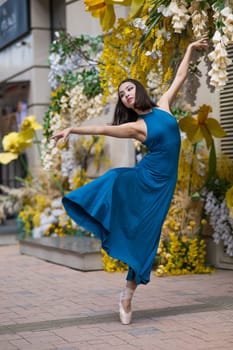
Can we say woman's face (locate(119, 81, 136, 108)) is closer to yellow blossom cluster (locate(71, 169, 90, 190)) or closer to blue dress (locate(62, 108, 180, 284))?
blue dress (locate(62, 108, 180, 284))

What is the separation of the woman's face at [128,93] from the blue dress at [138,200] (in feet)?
0.67

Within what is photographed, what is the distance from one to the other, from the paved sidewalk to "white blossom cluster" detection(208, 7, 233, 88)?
1785 millimetres

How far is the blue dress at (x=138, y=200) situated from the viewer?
19.0 ft

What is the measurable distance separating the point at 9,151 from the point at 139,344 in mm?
7264

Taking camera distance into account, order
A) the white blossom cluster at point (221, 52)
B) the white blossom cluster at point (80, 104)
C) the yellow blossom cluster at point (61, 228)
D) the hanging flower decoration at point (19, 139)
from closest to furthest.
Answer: the white blossom cluster at point (221, 52) → the white blossom cluster at point (80, 104) → the yellow blossom cluster at point (61, 228) → the hanging flower decoration at point (19, 139)

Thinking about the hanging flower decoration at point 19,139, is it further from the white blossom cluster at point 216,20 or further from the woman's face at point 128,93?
the white blossom cluster at point 216,20

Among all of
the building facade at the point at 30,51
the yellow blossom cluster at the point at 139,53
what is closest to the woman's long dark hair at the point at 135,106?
the yellow blossom cluster at the point at 139,53

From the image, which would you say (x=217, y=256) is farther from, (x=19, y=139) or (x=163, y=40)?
(x=19, y=139)

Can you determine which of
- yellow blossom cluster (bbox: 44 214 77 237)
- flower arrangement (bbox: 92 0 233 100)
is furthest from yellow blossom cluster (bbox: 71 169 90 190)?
flower arrangement (bbox: 92 0 233 100)

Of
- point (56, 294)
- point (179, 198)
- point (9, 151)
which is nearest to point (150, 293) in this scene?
point (56, 294)

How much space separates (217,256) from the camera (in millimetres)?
8586

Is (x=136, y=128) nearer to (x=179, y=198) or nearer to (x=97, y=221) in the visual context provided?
(x=97, y=221)

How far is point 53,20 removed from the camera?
45.5ft

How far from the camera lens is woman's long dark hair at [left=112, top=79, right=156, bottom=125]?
19.4 feet
